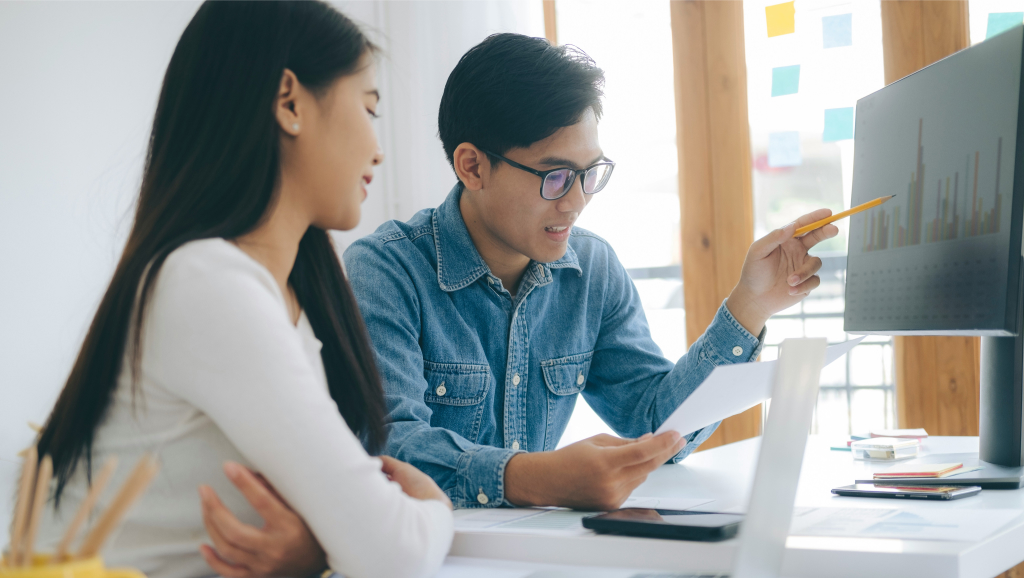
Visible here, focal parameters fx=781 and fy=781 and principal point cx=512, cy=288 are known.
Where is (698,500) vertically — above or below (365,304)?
below

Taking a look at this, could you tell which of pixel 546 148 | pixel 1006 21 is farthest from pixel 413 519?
pixel 1006 21

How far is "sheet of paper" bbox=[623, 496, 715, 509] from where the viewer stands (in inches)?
33.9

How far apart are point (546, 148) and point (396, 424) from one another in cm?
56

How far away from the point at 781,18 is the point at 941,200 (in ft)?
4.76

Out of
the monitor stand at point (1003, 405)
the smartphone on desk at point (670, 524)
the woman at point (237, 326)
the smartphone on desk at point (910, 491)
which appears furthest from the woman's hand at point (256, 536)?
the monitor stand at point (1003, 405)

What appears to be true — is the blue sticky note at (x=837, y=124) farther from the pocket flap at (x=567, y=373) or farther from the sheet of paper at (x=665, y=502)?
the sheet of paper at (x=665, y=502)

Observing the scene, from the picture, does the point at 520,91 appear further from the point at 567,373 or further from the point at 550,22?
the point at 550,22

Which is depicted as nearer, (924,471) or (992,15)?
(924,471)

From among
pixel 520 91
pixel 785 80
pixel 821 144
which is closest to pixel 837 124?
pixel 821 144

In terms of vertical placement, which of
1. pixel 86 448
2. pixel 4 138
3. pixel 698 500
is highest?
pixel 4 138

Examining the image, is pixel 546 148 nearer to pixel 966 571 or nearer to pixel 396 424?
pixel 396 424

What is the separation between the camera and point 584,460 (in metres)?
0.86

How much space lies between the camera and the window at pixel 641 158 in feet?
8.32

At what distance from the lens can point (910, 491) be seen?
90cm
